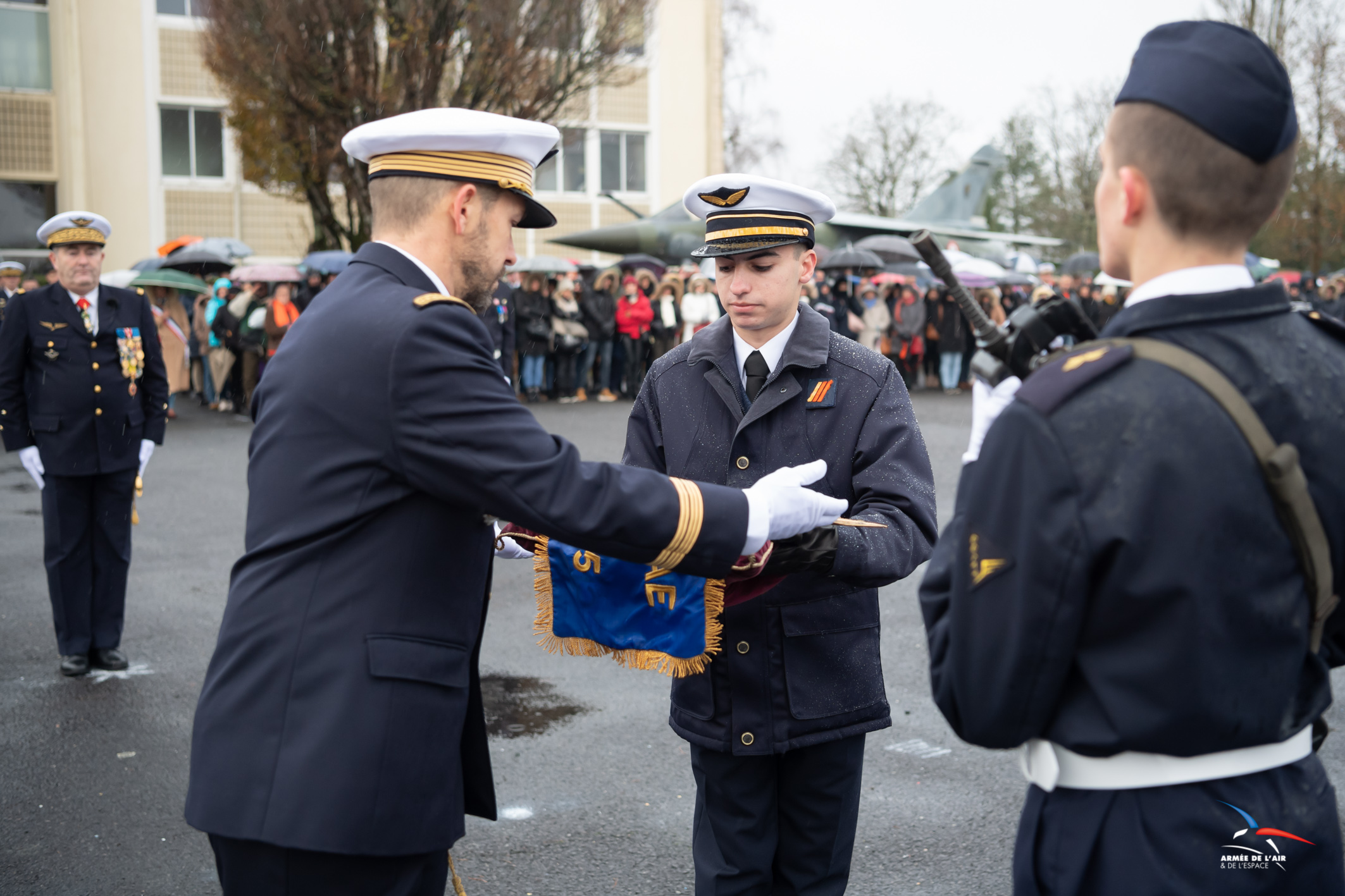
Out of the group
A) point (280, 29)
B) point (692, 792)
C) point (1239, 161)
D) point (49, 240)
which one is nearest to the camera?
point (1239, 161)

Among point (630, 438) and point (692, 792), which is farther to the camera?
point (692, 792)

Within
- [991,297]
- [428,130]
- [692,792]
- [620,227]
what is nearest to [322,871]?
[428,130]

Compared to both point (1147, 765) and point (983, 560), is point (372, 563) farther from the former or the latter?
point (1147, 765)

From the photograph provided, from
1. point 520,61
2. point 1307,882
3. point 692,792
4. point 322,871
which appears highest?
point 520,61

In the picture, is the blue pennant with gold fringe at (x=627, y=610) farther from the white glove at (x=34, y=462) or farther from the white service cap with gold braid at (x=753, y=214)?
the white glove at (x=34, y=462)

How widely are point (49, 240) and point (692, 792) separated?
4628 millimetres

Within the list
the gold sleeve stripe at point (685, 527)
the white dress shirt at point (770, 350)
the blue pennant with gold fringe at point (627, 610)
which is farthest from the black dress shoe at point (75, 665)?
the gold sleeve stripe at point (685, 527)

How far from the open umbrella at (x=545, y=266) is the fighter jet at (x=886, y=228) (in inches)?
155

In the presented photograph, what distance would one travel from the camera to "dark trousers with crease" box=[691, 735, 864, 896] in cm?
285

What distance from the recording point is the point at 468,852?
4.03 m

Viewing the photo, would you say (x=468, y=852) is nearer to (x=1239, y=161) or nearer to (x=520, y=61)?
(x=1239, y=161)

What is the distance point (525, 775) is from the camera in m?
4.71

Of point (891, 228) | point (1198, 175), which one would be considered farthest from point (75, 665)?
point (891, 228)

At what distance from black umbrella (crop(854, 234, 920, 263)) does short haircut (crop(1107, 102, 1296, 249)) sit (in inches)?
928
